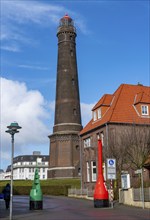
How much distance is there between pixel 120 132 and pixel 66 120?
24.4 meters

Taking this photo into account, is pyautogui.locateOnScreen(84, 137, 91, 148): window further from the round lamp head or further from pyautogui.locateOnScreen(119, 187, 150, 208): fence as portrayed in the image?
the round lamp head

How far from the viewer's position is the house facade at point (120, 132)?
34750mm

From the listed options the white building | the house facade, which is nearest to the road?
the house facade

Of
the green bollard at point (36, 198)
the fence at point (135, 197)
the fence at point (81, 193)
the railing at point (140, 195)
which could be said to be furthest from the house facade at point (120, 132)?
the green bollard at point (36, 198)

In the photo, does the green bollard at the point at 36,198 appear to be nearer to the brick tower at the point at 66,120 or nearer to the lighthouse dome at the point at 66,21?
the brick tower at the point at 66,120

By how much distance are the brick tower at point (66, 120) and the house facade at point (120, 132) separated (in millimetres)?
15232

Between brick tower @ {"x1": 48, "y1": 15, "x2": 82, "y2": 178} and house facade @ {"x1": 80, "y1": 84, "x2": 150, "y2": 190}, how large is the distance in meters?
15.2

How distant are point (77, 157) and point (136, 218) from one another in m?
45.5

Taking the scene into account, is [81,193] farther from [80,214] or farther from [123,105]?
[80,214]

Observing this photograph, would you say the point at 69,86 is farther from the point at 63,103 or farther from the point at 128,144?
the point at 128,144

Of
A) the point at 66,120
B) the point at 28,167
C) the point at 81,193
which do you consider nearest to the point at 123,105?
the point at 81,193

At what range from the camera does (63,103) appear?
63.6m

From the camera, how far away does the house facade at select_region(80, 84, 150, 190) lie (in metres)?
34.8

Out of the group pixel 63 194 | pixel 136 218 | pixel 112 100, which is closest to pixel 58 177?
pixel 63 194
